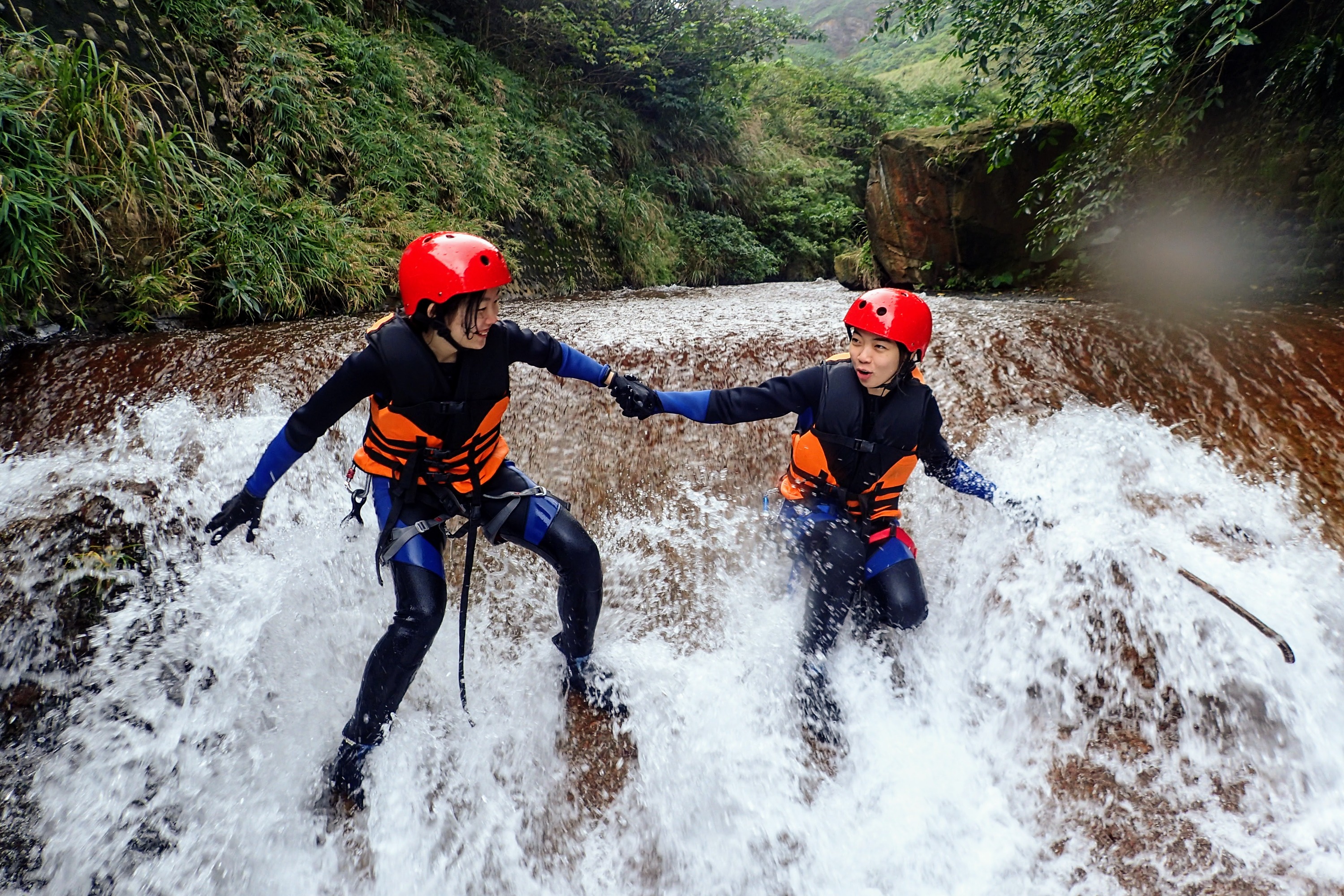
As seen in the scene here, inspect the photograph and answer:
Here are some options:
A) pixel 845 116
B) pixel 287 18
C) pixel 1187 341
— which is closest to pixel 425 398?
pixel 1187 341

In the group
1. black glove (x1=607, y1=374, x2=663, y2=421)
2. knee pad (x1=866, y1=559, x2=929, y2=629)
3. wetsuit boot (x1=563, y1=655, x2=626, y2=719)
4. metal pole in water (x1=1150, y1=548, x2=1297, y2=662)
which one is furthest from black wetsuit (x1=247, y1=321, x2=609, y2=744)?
metal pole in water (x1=1150, y1=548, x2=1297, y2=662)

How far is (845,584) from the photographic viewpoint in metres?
2.56

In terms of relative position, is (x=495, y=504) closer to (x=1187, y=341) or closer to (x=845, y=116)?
(x=1187, y=341)

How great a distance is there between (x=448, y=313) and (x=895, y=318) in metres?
1.51

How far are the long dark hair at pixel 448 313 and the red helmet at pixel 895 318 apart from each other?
4.10 ft

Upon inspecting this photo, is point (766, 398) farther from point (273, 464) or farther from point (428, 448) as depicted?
point (273, 464)

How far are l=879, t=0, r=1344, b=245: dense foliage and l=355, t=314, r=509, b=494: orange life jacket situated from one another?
15.0ft

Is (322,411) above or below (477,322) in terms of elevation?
below

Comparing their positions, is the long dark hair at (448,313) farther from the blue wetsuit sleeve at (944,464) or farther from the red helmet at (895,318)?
the blue wetsuit sleeve at (944,464)

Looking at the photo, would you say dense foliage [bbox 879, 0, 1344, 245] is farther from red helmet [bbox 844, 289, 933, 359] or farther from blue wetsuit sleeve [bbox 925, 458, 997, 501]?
blue wetsuit sleeve [bbox 925, 458, 997, 501]

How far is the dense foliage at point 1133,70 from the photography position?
4.40 meters

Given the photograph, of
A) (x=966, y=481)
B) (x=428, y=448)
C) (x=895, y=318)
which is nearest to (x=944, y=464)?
(x=966, y=481)

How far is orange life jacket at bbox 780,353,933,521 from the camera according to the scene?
2.50 m

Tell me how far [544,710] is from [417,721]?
50 centimetres
